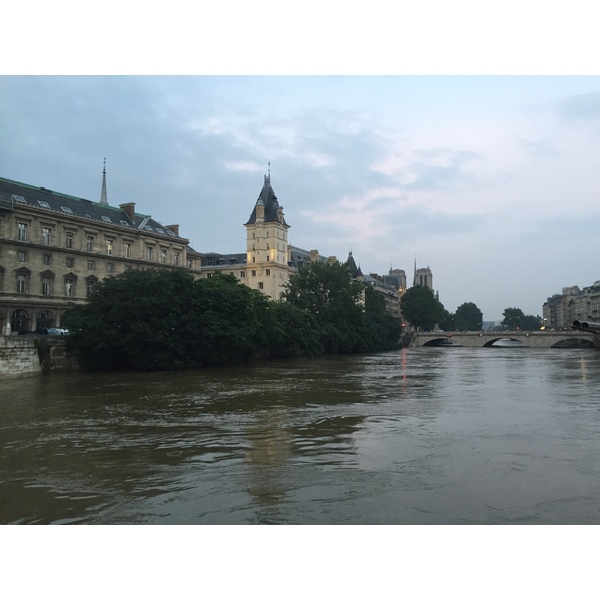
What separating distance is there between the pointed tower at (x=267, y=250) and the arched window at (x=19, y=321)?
50134 millimetres

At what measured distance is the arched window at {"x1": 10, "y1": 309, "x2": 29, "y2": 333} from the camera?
56.3 metres

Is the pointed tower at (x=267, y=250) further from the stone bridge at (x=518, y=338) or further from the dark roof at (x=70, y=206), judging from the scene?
the stone bridge at (x=518, y=338)

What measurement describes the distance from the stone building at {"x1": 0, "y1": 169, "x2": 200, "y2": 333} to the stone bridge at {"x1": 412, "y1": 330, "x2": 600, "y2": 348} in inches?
2731

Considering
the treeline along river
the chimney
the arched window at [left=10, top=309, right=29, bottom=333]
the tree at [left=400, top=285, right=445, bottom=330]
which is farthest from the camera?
the tree at [left=400, top=285, right=445, bottom=330]

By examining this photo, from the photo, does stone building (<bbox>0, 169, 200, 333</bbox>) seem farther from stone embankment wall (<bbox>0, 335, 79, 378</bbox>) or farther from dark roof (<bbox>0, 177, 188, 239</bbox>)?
stone embankment wall (<bbox>0, 335, 79, 378</bbox>)

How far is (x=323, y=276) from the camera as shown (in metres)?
85.2

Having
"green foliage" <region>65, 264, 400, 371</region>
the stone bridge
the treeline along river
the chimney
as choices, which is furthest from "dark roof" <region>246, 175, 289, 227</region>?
the treeline along river

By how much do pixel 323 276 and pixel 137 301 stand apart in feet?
143

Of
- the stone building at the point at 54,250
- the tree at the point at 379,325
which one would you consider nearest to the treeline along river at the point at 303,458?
the stone building at the point at 54,250

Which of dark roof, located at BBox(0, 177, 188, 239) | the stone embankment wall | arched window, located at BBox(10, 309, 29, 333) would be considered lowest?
the stone embankment wall

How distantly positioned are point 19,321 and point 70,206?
15098mm

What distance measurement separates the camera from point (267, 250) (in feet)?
343

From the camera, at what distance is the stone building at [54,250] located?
56438mm
